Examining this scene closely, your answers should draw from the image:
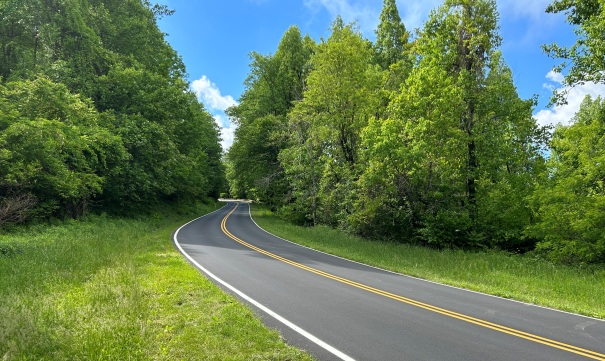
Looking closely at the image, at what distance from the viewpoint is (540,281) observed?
10.9 meters

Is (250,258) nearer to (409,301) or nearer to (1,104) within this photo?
(409,301)

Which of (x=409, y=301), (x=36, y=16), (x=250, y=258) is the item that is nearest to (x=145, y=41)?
(x=36, y=16)

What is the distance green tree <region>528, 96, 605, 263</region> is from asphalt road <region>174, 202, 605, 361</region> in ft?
25.7

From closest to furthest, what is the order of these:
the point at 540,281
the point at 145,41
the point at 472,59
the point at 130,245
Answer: the point at 540,281 < the point at 130,245 < the point at 472,59 < the point at 145,41

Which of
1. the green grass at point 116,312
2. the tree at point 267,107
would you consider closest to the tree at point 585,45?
the green grass at point 116,312

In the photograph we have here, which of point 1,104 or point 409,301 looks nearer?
point 409,301

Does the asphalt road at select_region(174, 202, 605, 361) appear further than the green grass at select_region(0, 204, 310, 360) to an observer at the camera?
Yes

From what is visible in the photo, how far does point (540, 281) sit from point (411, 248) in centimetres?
679

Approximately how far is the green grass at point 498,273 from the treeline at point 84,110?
41.0ft

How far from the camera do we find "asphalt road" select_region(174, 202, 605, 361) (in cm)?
535

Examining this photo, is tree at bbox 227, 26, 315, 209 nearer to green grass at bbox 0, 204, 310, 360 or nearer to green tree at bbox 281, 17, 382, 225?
green tree at bbox 281, 17, 382, 225

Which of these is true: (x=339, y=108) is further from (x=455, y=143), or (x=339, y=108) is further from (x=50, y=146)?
(x=50, y=146)

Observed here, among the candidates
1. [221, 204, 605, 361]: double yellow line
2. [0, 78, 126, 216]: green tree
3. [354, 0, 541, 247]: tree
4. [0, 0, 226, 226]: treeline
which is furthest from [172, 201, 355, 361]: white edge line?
[354, 0, 541, 247]: tree

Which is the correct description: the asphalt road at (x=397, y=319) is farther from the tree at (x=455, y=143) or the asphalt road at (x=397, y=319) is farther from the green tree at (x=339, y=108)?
the green tree at (x=339, y=108)
